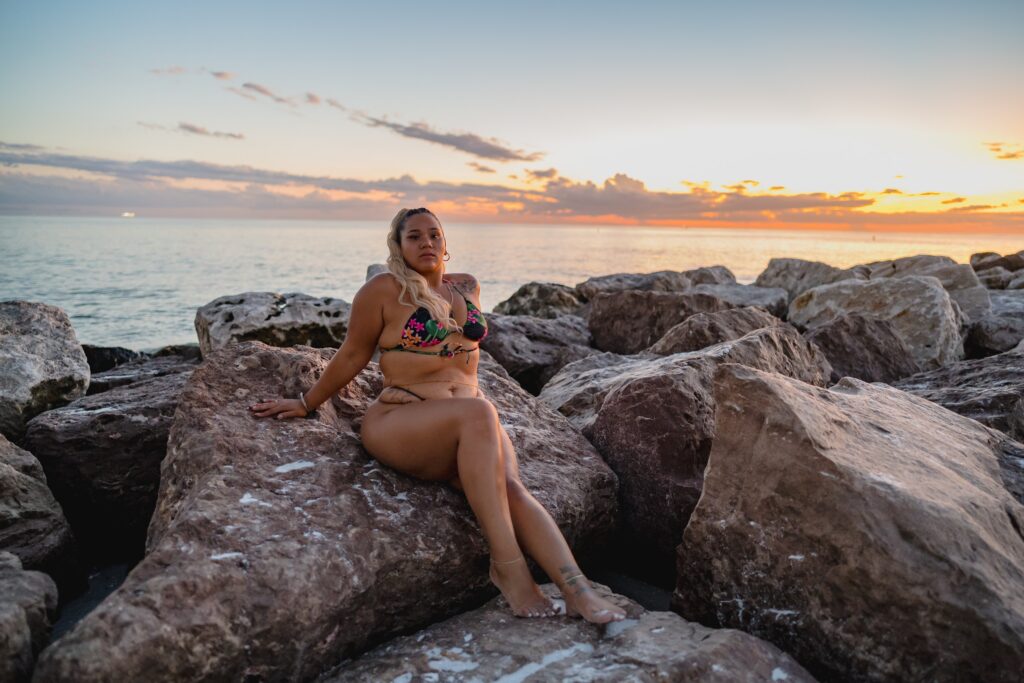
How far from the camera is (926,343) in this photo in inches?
361

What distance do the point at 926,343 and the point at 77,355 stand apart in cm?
1036

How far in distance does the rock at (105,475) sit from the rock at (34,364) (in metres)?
1.24

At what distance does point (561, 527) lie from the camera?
387 cm

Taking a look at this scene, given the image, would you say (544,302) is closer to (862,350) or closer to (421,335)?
(862,350)

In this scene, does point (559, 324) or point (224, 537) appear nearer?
point (224, 537)

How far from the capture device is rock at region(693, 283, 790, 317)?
14539 millimetres

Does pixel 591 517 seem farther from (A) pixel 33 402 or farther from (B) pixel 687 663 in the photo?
(A) pixel 33 402

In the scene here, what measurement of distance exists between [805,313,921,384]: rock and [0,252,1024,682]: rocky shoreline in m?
1.91

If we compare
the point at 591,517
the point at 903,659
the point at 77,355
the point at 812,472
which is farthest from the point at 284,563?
the point at 77,355

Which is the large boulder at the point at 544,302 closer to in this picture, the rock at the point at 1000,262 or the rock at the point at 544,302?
the rock at the point at 544,302

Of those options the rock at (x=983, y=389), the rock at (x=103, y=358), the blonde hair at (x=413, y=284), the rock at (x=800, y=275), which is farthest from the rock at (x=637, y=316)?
the rock at (x=800, y=275)

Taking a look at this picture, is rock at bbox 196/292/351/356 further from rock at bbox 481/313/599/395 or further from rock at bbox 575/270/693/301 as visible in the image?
rock at bbox 575/270/693/301

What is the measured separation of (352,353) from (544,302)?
1098 cm

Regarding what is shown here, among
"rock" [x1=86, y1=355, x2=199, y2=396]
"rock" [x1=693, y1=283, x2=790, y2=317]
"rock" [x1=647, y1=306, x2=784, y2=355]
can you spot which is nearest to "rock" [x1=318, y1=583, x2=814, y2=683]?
"rock" [x1=647, y1=306, x2=784, y2=355]
